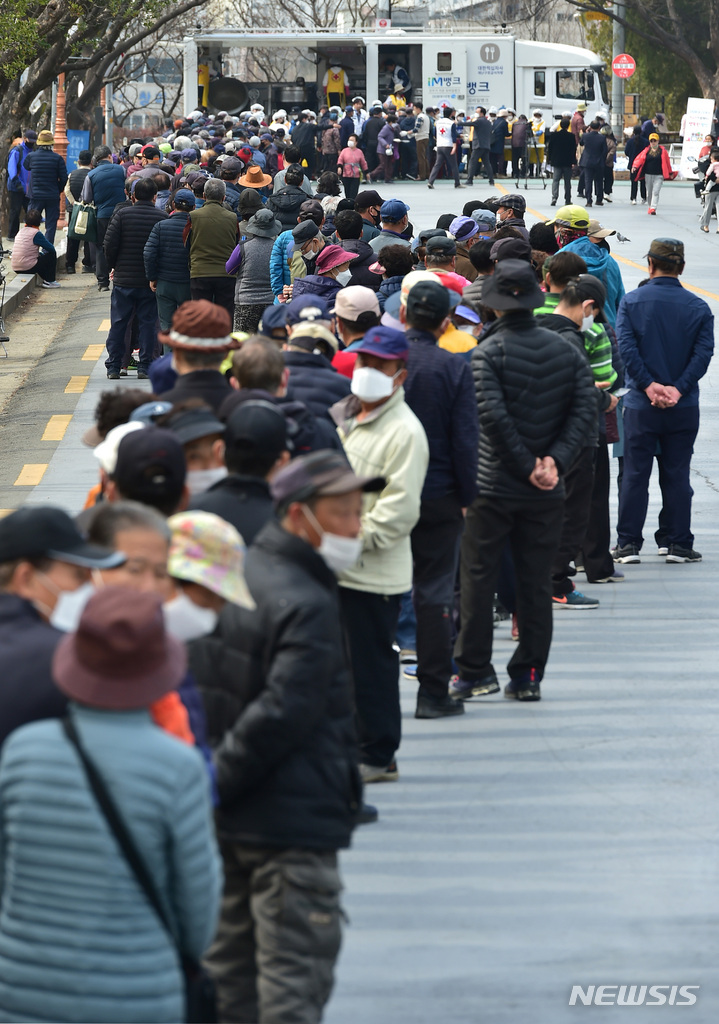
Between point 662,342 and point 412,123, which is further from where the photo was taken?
point 412,123

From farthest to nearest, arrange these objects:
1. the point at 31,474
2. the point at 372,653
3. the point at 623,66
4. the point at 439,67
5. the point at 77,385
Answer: the point at 623,66, the point at 439,67, the point at 77,385, the point at 31,474, the point at 372,653

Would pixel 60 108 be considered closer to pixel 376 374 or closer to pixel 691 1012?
pixel 376 374

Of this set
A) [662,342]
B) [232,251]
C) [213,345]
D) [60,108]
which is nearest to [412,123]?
[60,108]

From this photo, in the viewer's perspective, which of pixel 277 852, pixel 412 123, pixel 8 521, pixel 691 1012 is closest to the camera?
pixel 8 521

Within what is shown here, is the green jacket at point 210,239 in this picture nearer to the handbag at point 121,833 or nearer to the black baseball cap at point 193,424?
the black baseball cap at point 193,424

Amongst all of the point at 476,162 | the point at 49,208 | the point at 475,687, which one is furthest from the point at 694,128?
the point at 475,687

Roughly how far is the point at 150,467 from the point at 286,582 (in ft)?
1.94

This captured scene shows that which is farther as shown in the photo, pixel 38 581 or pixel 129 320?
pixel 129 320

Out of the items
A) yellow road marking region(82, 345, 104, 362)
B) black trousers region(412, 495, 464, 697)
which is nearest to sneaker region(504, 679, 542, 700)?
black trousers region(412, 495, 464, 697)

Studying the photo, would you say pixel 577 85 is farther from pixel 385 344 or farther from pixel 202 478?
pixel 202 478

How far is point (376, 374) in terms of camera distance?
5.66 metres

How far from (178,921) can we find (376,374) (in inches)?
122

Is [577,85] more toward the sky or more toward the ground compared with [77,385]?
more toward the sky

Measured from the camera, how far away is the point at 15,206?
24.8 meters
